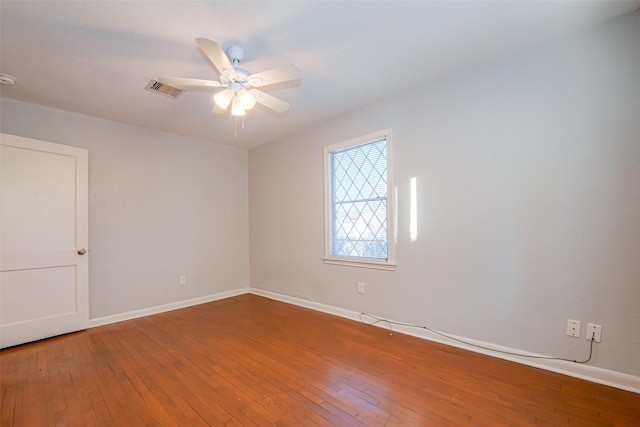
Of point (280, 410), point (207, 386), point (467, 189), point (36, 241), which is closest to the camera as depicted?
point (280, 410)

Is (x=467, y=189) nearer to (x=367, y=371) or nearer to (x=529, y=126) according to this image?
(x=529, y=126)

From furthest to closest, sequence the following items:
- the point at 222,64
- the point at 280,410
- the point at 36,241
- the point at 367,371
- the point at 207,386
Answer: the point at 36,241 → the point at 367,371 → the point at 207,386 → the point at 222,64 → the point at 280,410

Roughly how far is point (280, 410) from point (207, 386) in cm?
61

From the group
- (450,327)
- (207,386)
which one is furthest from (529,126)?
(207,386)

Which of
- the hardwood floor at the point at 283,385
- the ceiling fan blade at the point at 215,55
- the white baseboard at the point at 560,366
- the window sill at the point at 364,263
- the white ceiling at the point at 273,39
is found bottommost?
the hardwood floor at the point at 283,385

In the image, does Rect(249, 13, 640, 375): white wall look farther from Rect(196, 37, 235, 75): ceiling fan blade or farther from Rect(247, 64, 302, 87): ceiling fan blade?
Rect(196, 37, 235, 75): ceiling fan blade

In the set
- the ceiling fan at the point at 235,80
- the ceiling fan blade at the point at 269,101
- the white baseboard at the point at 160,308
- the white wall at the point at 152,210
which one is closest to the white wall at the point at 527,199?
the ceiling fan blade at the point at 269,101

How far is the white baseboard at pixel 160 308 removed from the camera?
3.20 metres

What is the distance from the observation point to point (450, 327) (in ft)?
8.23

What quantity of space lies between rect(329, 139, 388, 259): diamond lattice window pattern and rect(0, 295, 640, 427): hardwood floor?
3.16 feet

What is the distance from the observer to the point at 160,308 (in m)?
3.66

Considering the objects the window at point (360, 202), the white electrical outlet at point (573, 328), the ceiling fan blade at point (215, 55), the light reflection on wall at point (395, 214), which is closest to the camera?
the ceiling fan blade at point (215, 55)

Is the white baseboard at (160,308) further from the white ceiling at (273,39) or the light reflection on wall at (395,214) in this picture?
the light reflection on wall at (395,214)

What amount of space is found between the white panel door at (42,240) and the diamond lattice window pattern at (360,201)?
2885 mm
